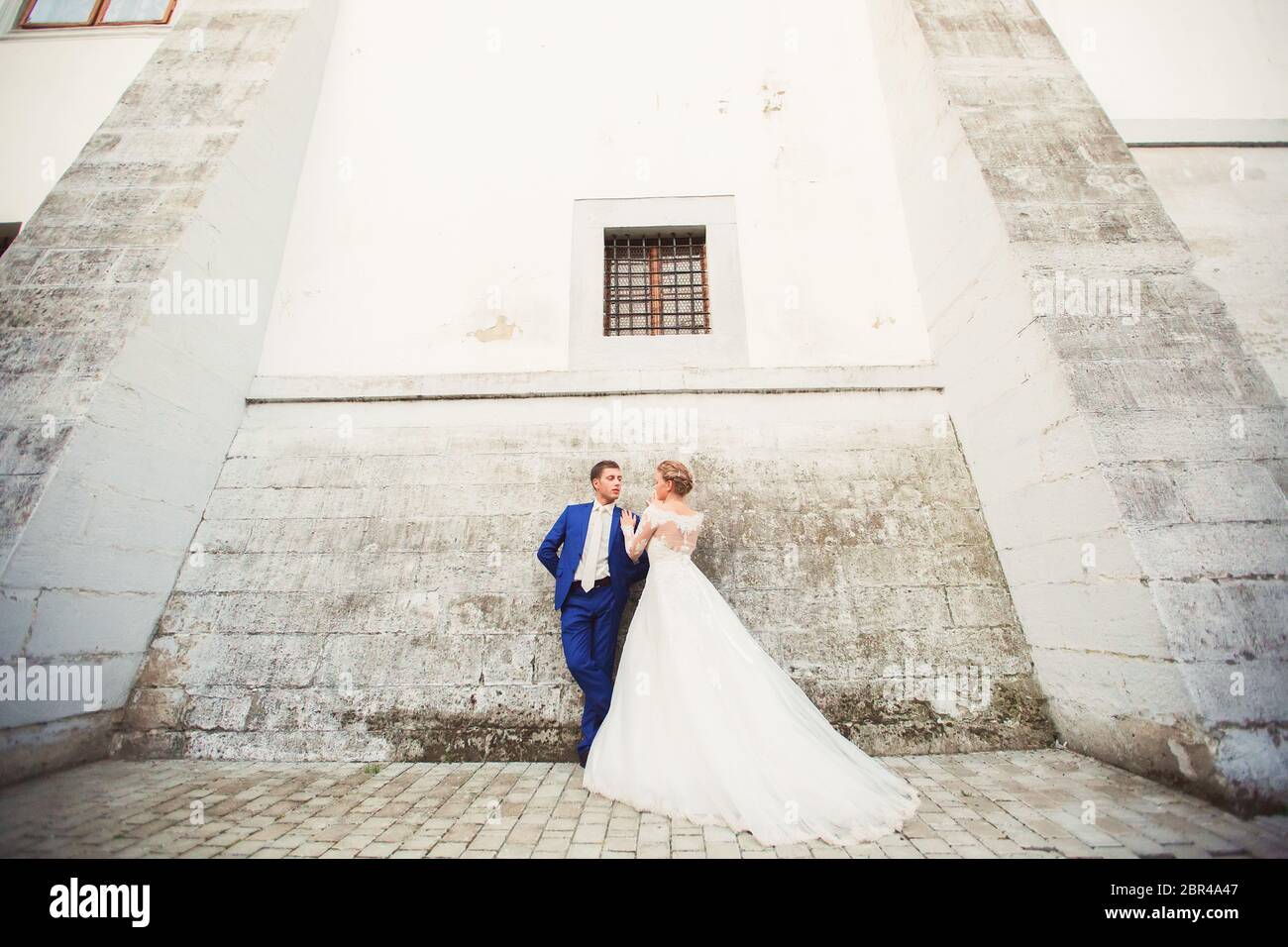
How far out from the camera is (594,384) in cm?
484

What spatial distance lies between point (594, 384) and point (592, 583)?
206 centimetres

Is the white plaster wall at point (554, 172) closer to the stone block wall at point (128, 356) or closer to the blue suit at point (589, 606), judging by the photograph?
the stone block wall at point (128, 356)

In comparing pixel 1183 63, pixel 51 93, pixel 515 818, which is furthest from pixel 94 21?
pixel 1183 63

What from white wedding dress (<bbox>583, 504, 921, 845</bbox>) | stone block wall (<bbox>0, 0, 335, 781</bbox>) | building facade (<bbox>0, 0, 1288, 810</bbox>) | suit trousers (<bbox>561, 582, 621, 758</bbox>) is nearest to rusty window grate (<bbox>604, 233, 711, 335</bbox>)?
building facade (<bbox>0, 0, 1288, 810</bbox>)

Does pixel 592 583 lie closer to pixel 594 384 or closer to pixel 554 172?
pixel 594 384

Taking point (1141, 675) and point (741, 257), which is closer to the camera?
point (1141, 675)

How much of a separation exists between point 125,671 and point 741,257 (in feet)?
21.1

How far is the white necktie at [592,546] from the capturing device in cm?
361

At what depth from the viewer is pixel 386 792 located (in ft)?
10.1

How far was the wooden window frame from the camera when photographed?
6852 millimetres

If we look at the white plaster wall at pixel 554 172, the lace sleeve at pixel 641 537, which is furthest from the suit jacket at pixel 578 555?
the white plaster wall at pixel 554 172

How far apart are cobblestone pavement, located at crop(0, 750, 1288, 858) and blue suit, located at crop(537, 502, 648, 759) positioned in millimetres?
540
